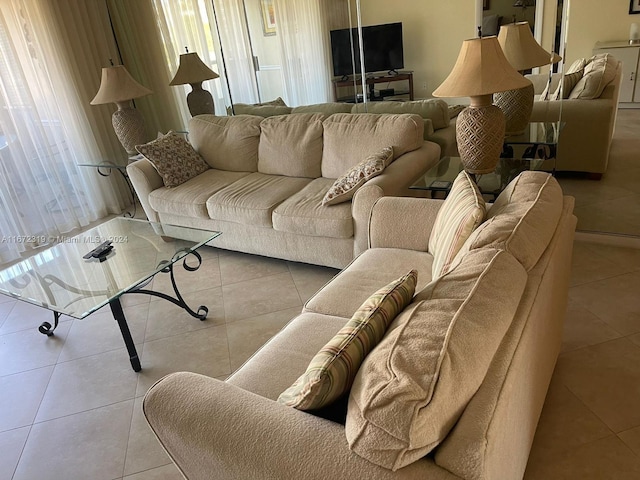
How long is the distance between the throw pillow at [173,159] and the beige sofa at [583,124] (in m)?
2.38

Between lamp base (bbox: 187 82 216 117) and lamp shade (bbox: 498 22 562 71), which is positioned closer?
lamp shade (bbox: 498 22 562 71)

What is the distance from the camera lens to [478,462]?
86 cm

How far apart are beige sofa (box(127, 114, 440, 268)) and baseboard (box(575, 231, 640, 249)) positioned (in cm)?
104

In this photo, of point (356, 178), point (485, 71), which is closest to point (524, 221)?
point (485, 71)

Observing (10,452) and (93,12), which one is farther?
(93,12)

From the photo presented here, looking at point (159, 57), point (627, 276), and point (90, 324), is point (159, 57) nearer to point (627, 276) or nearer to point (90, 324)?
point (90, 324)

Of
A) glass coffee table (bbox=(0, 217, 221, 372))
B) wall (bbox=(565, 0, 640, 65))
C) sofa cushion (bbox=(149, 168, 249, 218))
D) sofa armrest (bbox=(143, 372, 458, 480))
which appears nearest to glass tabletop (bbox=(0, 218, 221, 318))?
glass coffee table (bbox=(0, 217, 221, 372))

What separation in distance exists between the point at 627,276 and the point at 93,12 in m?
4.60

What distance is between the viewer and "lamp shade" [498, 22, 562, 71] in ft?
8.75

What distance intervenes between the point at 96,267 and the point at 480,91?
213 cm

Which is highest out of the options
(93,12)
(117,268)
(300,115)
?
(93,12)

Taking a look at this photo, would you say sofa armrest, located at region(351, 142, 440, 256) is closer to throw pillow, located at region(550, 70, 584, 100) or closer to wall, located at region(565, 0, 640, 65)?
throw pillow, located at region(550, 70, 584, 100)

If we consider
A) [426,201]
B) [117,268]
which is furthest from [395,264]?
[117,268]

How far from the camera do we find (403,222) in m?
2.24
